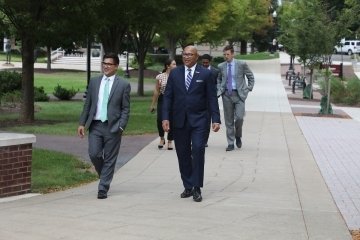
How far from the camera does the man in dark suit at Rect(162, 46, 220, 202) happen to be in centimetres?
819

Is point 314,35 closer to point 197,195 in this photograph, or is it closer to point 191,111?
point 191,111

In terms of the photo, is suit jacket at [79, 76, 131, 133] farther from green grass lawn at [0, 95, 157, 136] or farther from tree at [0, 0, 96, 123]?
tree at [0, 0, 96, 123]

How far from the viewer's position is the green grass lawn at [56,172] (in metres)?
9.20

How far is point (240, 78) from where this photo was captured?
503 inches

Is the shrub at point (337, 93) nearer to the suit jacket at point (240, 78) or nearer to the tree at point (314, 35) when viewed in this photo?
the tree at point (314, 35)

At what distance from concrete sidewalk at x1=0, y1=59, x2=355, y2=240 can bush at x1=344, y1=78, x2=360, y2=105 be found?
18.2 metres

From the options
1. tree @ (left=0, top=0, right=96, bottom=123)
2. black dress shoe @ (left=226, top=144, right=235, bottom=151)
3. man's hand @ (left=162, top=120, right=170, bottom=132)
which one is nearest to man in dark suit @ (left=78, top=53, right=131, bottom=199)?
man's hand @ (left=162, top=120, right=170, bottom=132)

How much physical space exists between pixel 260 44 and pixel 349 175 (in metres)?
96.7

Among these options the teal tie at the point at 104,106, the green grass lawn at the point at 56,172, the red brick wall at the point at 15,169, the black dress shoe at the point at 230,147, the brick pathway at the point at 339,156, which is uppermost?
the teal tie at the point at 104,106

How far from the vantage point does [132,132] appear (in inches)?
625

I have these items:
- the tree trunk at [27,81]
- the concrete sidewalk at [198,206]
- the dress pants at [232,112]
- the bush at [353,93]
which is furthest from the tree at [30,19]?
the bush at [353,93]

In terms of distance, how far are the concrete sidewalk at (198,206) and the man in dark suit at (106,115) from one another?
0.47m

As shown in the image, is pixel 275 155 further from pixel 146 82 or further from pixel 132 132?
pixel 146 82

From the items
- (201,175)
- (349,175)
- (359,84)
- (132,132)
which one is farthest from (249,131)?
(359,84)
